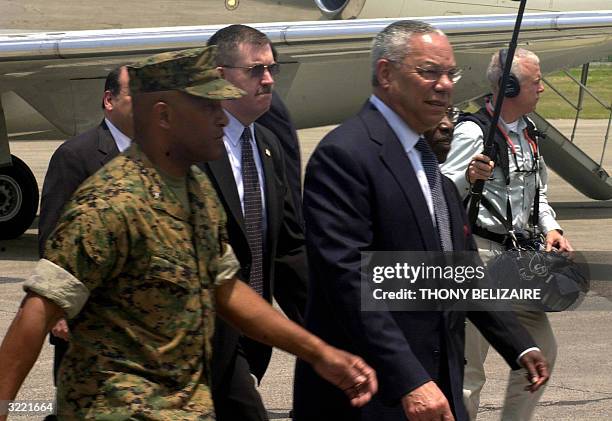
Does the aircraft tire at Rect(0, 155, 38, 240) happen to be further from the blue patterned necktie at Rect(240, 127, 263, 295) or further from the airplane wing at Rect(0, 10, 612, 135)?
the blue patterned necktie at Rect(240, 127, 263, 295)

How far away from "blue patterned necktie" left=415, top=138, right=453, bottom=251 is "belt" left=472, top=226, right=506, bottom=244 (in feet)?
6.18

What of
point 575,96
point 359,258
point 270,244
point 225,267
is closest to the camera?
point 225,267

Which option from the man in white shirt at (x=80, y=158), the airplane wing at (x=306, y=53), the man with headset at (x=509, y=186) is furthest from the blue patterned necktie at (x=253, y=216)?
the airplane wing at (x=306, y=53)

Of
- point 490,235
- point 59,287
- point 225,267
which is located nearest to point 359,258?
point 225,267

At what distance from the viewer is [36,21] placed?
14.8m

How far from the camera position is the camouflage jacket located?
323cm

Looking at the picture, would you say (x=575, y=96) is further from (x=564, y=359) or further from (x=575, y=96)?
(x=564, y=359)

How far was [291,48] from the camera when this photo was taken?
523 inches

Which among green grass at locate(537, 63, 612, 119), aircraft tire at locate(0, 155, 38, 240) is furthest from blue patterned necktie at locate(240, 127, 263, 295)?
green grass at locate(537, 63, 612, 119)

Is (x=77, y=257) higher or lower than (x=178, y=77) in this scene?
lower

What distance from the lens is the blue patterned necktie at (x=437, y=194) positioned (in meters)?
4.21

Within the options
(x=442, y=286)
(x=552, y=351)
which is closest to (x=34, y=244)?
(x=552, y=351)

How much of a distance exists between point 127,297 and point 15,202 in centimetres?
1058

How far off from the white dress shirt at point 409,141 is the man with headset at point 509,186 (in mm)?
1798
